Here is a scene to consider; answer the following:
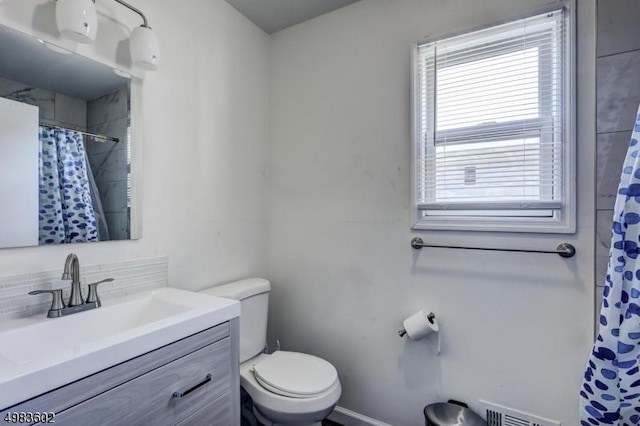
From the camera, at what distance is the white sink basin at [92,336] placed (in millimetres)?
702

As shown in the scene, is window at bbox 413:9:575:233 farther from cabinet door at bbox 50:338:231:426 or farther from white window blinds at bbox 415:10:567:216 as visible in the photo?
cabinet door at bbox 50:338:231:426

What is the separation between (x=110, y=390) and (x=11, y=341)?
14.8 inches

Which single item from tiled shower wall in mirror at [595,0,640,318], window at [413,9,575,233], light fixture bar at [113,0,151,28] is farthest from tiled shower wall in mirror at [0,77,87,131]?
tiled shower wall in mirror at [595,0,640,318]

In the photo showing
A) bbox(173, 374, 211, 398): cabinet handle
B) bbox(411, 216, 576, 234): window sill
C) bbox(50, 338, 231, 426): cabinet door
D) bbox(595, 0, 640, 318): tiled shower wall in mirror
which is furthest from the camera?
bbox(411, 216, 576, 234): window sill

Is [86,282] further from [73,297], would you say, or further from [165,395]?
[165,395]

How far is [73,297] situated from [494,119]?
1834 mm

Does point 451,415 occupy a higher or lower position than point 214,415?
lower

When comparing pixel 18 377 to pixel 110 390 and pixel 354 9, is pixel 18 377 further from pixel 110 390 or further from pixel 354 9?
pixel 354 9

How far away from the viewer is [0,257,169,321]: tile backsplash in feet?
3.42

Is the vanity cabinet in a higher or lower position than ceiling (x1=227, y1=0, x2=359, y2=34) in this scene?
lower

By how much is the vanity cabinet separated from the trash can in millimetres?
858

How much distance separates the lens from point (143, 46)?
1293 millimetres

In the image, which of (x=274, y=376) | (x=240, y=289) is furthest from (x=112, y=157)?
(x=274, y=376)

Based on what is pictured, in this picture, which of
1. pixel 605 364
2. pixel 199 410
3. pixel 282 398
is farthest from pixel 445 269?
pixel 199 410
